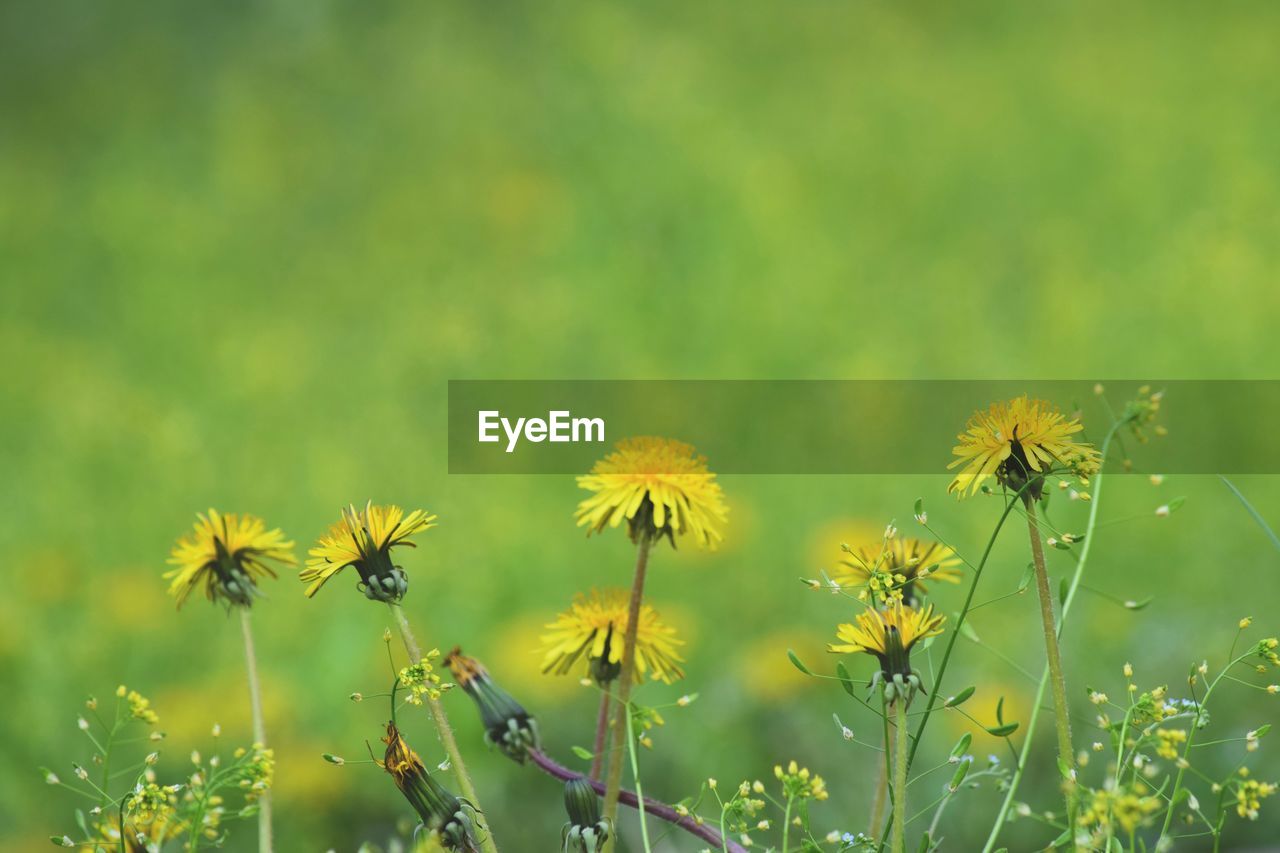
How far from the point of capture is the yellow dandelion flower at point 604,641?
74cm

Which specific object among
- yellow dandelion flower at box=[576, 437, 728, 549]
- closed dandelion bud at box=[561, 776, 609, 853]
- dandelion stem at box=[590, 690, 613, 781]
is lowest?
closed dandelion bud at box=[561, 776, 609, 853]

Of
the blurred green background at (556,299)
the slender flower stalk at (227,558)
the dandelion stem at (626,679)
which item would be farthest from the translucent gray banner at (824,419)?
the dandelion stem at (626,679)

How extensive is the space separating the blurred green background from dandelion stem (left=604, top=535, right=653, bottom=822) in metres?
0.48

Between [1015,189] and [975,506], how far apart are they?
54.5 inches

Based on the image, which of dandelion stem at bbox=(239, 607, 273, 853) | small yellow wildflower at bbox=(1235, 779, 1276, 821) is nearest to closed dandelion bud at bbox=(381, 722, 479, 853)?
dandelion stem at bbox=(239, 607, 273, 853)

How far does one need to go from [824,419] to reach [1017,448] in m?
2.32

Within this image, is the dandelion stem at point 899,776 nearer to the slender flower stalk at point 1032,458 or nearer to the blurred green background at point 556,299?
the slender flower stalk at point 1032,458

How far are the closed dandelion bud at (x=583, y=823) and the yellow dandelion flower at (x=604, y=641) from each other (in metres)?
0.07

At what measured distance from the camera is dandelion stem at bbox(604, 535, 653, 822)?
2.27 feet

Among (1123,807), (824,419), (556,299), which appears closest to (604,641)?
(1123,807)

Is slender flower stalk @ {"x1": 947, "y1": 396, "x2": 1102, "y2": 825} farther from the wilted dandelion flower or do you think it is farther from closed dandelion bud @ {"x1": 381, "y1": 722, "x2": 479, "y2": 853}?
closed dandelion bud @ {"x1": 381, "y1": 722, "x2": 479, "y2": 853}

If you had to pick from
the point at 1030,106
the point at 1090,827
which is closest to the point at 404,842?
the point at 1090,827

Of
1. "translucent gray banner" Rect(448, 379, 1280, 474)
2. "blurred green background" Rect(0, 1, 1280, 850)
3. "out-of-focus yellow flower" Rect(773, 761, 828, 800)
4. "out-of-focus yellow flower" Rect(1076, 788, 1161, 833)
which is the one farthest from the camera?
"translucent gray banner" Rect(448, 379, 1280, 474)

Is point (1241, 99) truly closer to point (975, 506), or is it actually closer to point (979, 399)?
point (979, 399)
